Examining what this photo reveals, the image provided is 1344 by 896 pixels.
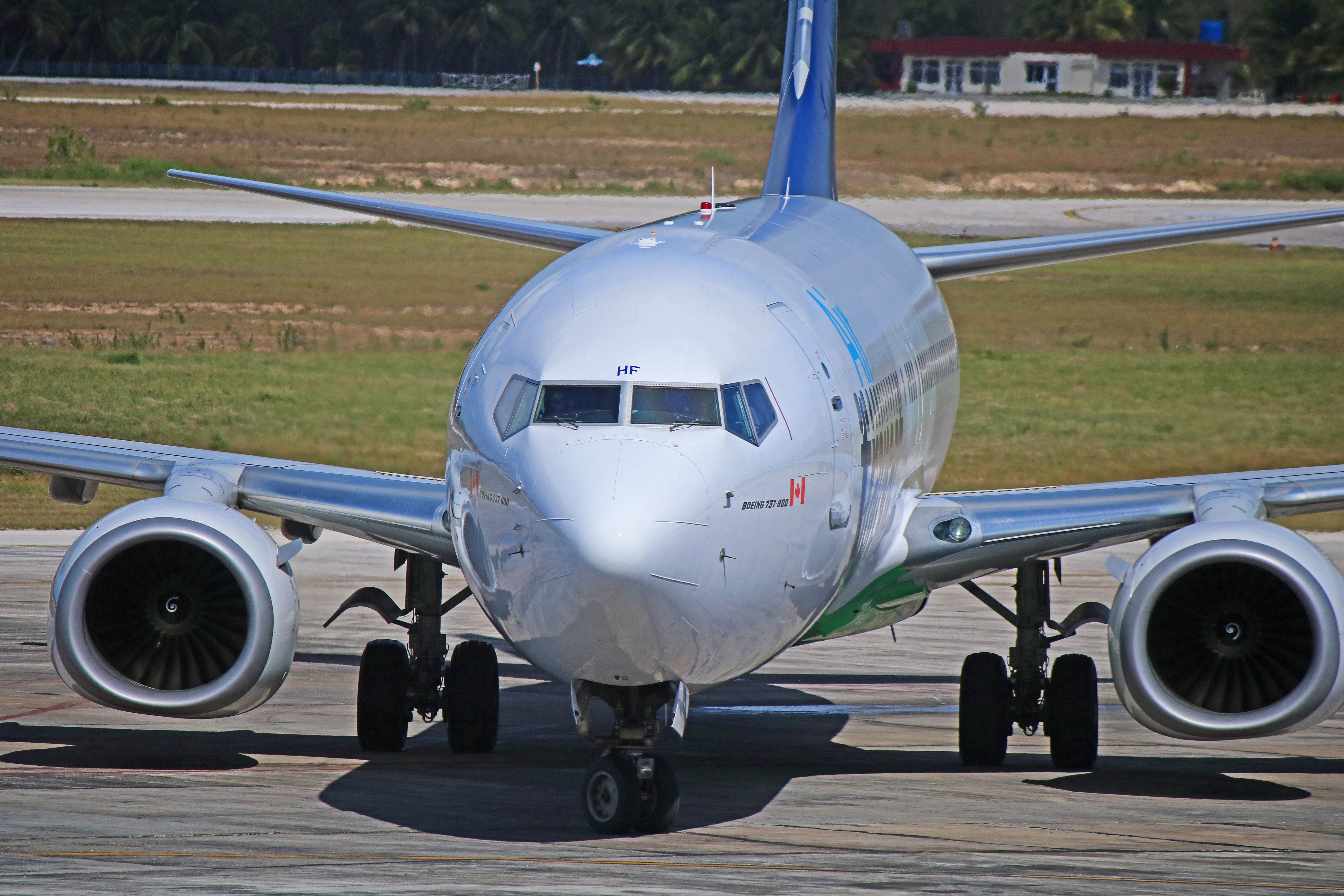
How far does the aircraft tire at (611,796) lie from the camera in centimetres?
1127

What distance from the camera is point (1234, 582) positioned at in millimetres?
12758

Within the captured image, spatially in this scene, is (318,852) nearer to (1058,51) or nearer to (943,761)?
(943,761)

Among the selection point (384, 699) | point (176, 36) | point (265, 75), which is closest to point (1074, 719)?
point (384, 699)

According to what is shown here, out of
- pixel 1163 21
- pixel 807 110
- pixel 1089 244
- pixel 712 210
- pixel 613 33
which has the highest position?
pixel 1163 21

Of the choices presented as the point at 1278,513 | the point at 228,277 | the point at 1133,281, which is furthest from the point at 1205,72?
the point at 1278,513

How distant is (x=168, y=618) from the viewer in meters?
13.1

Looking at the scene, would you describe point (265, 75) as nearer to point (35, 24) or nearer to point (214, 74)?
point (214, 74)

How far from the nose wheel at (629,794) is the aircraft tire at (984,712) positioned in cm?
369

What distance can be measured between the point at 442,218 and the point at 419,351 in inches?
823

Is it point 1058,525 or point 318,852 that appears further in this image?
point 1058,525

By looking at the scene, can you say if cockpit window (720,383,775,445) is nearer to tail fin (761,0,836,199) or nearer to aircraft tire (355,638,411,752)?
aircraft tire (355,638,411,752)

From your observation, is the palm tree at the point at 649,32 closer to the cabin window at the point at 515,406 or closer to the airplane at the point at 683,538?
the airplane at the point at 683,538

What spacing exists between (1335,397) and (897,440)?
82.4 ft

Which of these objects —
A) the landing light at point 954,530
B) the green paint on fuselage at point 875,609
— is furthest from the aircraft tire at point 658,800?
the landing light at point 954,530
